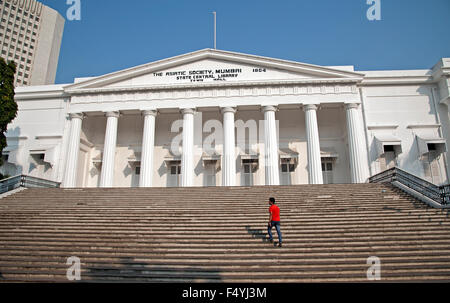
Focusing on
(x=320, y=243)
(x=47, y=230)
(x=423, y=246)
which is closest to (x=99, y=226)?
(x=47, y=230)

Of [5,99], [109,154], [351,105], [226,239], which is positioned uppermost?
[351,105]

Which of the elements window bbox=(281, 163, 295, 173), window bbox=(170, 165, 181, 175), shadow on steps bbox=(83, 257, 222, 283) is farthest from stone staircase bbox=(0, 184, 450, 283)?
window bbox=(170, 165, 181, 175)

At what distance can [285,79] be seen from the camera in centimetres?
2159

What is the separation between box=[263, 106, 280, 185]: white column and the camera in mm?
19750

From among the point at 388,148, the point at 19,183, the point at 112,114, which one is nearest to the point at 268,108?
the point at 388,148

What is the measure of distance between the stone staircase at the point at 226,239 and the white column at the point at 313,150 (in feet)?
17.8

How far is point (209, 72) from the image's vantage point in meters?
22.3

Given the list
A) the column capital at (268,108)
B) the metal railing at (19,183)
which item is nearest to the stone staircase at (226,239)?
the metal railing at (19,183)

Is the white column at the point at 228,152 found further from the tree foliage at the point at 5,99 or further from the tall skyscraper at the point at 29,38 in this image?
the tall skyscraper at the point at 29,38

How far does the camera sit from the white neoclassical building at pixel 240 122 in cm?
2105

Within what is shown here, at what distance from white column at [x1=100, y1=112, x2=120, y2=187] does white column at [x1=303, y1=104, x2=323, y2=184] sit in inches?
565

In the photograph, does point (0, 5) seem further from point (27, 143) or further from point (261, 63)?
point (261, 63)

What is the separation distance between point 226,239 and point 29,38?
259 ft

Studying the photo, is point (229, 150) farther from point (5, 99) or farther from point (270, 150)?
point (5, 99)
